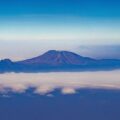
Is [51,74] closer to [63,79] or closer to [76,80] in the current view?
[63,79]

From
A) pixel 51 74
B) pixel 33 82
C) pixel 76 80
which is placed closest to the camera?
pixel 76 80

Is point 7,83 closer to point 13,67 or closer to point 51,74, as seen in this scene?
point 13,67

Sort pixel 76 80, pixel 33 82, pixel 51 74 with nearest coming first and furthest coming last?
1. pixel 76 80
2. pixel 33 82
3. pixel 51 74

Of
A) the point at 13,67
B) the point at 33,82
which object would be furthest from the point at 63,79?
the point at 13,67

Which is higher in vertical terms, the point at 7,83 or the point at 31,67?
the point at 31,67

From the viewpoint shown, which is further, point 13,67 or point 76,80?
point 13,67

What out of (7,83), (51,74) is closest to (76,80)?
(51,74)

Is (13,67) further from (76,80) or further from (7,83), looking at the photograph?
(76,80)

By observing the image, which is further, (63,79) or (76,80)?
(63,79)
